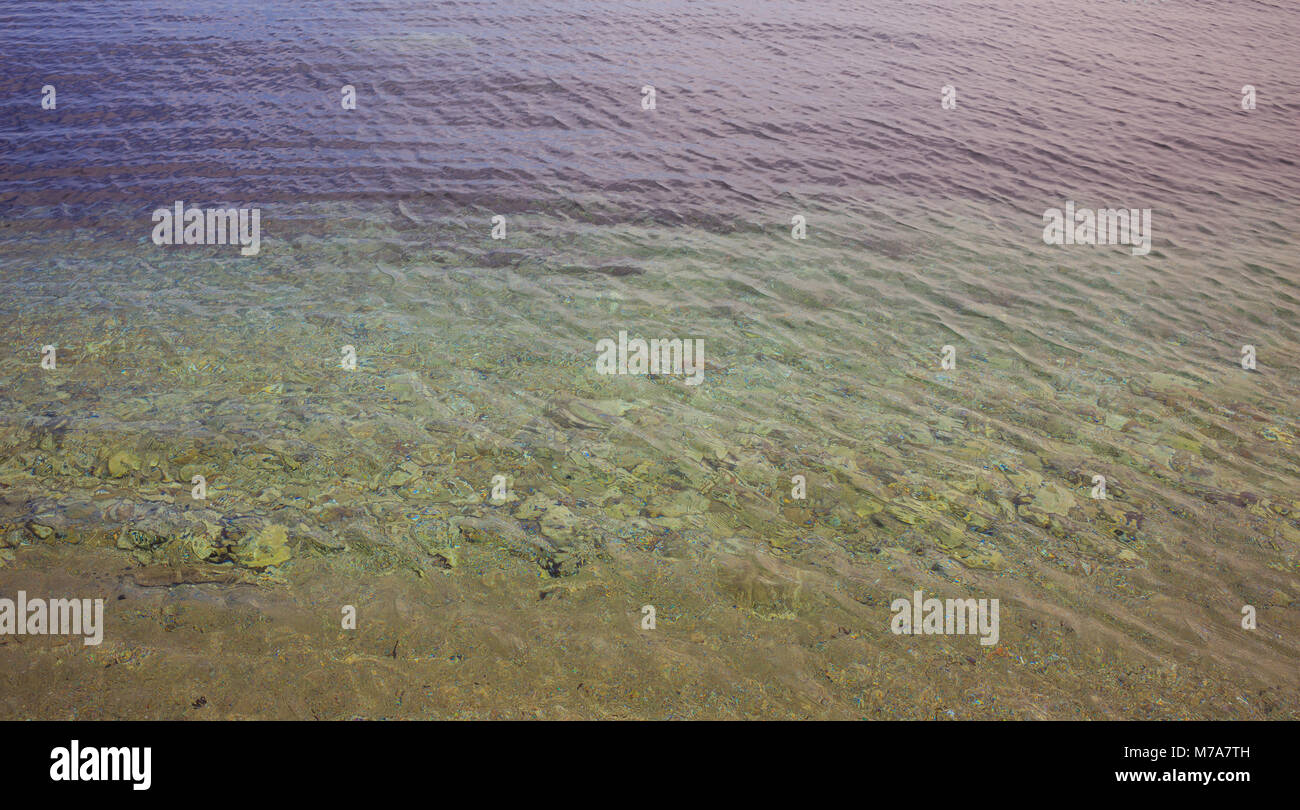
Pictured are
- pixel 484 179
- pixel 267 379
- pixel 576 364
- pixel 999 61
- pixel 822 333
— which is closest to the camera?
pixel 267 379

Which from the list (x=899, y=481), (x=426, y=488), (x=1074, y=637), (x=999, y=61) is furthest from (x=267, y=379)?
(x=999, y=61)

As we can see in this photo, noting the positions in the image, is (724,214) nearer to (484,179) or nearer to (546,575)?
(484,179)

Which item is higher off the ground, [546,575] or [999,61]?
[999,61]

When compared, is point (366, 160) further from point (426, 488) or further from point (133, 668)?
point (133, 668)

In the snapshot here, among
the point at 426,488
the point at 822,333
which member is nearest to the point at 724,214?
the point at 822,333

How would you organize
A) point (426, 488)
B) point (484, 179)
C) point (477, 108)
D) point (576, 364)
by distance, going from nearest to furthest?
point (426, 488) < point (576, 364) < point (484, 179) < point (477, 108)
